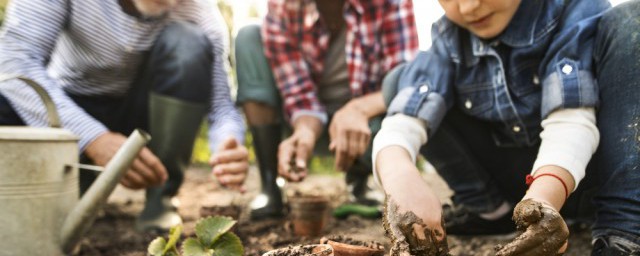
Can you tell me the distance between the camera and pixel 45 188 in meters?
1.76

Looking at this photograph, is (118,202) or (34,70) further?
(118,202)

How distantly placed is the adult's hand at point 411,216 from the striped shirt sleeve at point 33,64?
1219 millimetres

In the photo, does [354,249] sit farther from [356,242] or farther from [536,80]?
[536,80]

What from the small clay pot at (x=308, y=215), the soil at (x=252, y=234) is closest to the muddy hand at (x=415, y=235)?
the soil at (x=252, y=234)

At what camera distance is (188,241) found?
1.62 m

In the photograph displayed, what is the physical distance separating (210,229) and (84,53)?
123 centimetres

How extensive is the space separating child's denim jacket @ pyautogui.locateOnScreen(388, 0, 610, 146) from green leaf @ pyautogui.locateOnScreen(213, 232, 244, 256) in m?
0.64

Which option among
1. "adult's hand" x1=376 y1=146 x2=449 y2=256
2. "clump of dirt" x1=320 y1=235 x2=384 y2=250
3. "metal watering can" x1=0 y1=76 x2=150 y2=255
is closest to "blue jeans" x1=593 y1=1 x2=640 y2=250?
"adult's hand" x1=376 y1=146 x2=449 y2=256

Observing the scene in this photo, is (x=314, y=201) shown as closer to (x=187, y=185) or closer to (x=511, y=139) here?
(x=511, y=139)

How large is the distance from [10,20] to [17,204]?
2.71ft

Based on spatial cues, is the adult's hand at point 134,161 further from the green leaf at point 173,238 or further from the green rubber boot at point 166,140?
the green leaf at point 173,238

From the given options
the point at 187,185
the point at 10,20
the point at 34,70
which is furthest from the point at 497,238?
the point at 187,185

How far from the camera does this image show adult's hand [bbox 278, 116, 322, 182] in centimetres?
233

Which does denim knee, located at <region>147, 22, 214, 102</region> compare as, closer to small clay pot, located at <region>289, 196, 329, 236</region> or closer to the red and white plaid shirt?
the red and white plaid shirt
